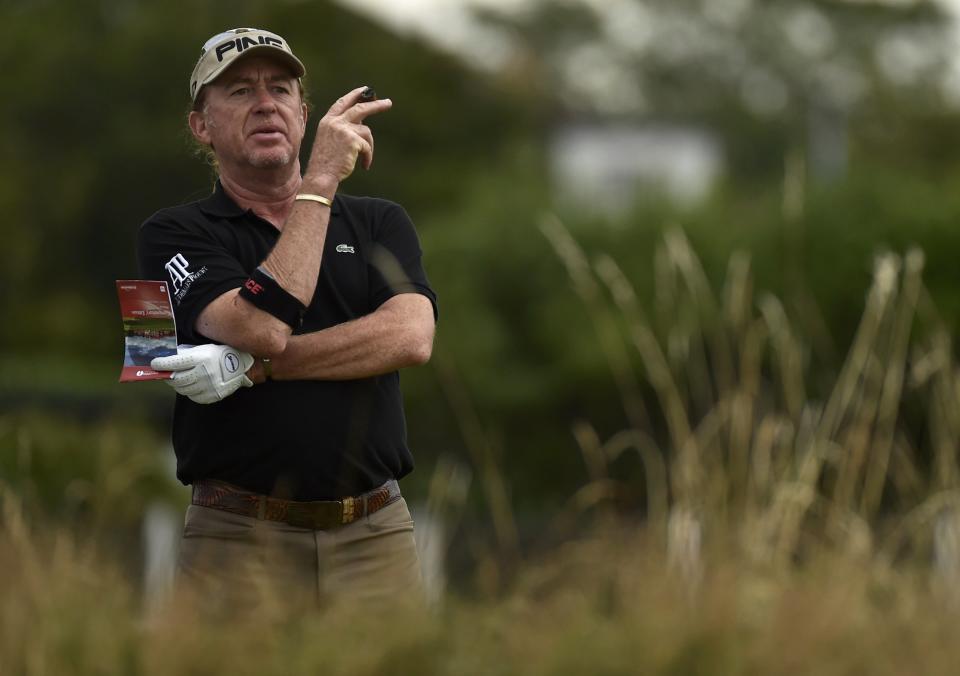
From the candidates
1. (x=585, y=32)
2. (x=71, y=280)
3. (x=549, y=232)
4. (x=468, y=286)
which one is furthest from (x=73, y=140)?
(x=549, y=232)

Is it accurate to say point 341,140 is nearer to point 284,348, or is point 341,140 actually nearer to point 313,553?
point 284,348

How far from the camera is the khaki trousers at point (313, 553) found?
4098 millimetres

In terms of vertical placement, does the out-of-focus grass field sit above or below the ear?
below

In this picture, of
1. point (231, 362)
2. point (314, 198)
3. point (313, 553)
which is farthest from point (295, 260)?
point (313, 553)

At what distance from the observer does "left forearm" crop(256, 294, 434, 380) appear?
A: 13.7 feet

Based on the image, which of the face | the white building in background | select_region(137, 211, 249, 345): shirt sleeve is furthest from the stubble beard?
the white building in background

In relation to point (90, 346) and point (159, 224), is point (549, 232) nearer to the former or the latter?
point (159, 224)

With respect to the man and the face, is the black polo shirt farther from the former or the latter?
the face

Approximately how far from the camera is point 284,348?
4.09 meters

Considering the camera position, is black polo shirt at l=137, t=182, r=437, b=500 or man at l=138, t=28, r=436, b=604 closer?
man at l=138, t=28, r=436, b=604

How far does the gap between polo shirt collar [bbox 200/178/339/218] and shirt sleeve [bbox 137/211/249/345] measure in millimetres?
71

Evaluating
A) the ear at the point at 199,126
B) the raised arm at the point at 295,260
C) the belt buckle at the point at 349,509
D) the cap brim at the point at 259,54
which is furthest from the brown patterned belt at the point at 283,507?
the cap brim at the point at 259,54

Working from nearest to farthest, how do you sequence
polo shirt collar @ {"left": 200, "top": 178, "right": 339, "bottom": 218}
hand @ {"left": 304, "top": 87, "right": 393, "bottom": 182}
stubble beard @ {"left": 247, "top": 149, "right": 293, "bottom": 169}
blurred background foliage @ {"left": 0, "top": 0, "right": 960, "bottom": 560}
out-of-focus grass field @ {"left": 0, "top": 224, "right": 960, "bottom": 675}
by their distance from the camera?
1. out-of-focus grass field @ {"left": 0, "top": 224, "right": 960, "bottom": 675}
2. hand @ {"left": 304, "top": 87, "right": 393, "bottom": 182}
3. stubble beard @ {"left": 247, "top": 149, "right": 293, "bottom": 169}
4. polo shirt collar @ {"left": 200, "top": 178, "right": 339, "bottom": 218}
5. blurred background foliage @ {"left": 0, "top": 0, "right": 960, "bottom": 560}

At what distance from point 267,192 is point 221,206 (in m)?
0.12
